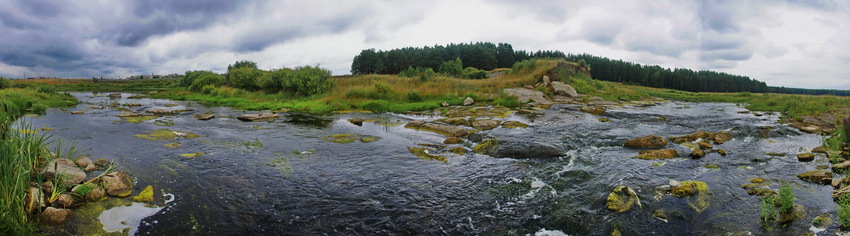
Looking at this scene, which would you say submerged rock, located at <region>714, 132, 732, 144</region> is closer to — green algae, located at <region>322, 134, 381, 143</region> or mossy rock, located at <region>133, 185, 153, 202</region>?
green algae, located at <region>322, 134, 381, 143</region>

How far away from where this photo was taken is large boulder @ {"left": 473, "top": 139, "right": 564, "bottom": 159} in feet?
33.2

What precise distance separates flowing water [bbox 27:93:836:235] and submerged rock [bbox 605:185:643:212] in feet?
0.43

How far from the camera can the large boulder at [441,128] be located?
13.9 m

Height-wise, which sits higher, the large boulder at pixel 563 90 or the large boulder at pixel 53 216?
the large boulder at pixel 563 90

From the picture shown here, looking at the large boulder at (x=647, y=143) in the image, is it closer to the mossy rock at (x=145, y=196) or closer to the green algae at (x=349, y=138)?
the green algae at (x=349, y=138)

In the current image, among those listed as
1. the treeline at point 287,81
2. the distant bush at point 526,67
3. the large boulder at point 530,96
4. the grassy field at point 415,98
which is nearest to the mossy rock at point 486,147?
the grassy field at point 415,98

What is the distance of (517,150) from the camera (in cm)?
1032

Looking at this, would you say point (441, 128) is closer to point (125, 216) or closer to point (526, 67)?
point (125, 216)

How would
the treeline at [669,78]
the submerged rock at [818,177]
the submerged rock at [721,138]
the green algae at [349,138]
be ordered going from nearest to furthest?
the submerged rock at [818,177]
the submerged rock at [721,138]
the green algae at [349,138]
the treeline at [669,78]

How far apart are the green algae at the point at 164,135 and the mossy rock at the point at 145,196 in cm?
659

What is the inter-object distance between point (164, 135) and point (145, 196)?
7.97 m

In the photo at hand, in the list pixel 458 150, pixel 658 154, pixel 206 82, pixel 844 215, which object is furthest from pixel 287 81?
pixel 844 215

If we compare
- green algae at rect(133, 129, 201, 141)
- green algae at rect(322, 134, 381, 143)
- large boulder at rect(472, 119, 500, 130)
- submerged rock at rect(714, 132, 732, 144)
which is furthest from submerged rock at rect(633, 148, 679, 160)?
green algae at rect(133, 129, 201, 141)

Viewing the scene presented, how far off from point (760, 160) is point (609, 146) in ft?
11.8
